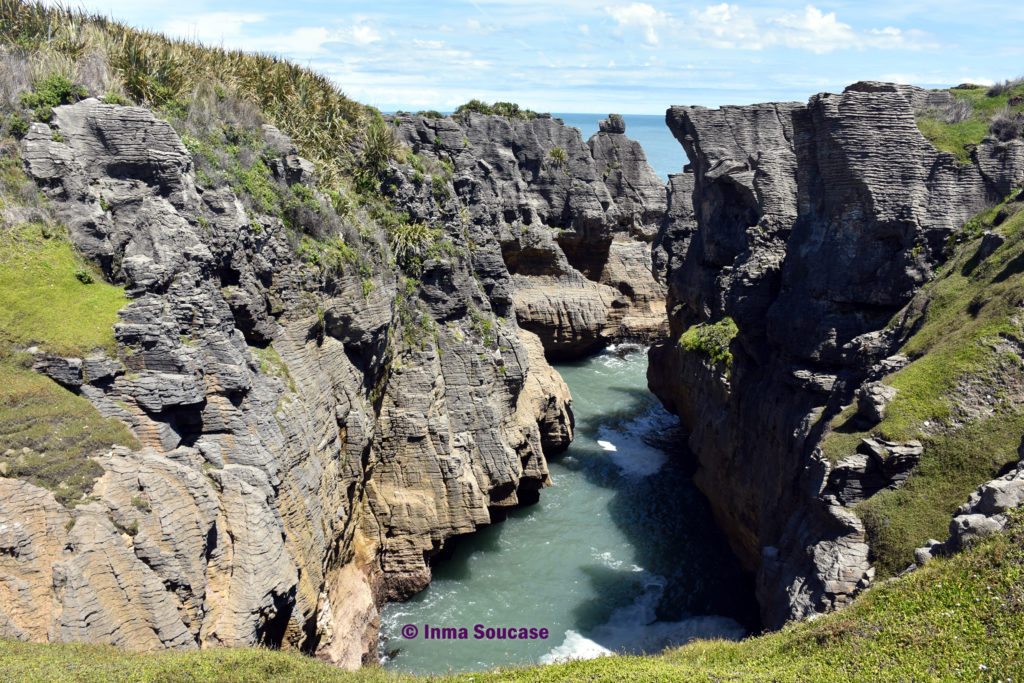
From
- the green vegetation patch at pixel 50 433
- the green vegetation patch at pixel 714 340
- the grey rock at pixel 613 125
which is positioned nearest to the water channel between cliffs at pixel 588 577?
the green vegetation patch at pixel 714 340

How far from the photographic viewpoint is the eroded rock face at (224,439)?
14273 mm

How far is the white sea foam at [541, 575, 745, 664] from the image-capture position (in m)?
25.0

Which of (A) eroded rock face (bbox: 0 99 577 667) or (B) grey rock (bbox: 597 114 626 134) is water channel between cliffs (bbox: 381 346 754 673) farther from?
(B) grey rock (bbox: 597 114 626 134)

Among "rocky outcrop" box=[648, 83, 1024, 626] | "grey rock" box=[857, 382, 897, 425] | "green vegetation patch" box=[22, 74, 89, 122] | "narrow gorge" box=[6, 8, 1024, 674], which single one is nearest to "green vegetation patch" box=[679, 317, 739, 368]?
"narrow gorge" box=[6, 8, 1024, 674]

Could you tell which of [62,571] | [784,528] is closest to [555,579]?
[784,528]

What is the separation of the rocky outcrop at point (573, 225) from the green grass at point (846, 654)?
35648mm

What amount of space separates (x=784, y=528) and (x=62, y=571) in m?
18.5

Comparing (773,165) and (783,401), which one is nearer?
(783,401)

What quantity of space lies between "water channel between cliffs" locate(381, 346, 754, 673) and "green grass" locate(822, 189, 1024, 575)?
951 centimetres

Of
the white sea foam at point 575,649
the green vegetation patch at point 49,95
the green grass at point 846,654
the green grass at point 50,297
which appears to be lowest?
the white sea foam at point 575,649

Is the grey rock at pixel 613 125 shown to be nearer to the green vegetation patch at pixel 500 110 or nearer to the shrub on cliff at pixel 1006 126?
the green vegetation patch at pixel 500 110

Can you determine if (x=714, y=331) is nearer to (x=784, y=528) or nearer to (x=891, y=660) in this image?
(x=784, y=528)

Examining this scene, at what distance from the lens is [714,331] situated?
36.2 m

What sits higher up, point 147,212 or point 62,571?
point 147,212
